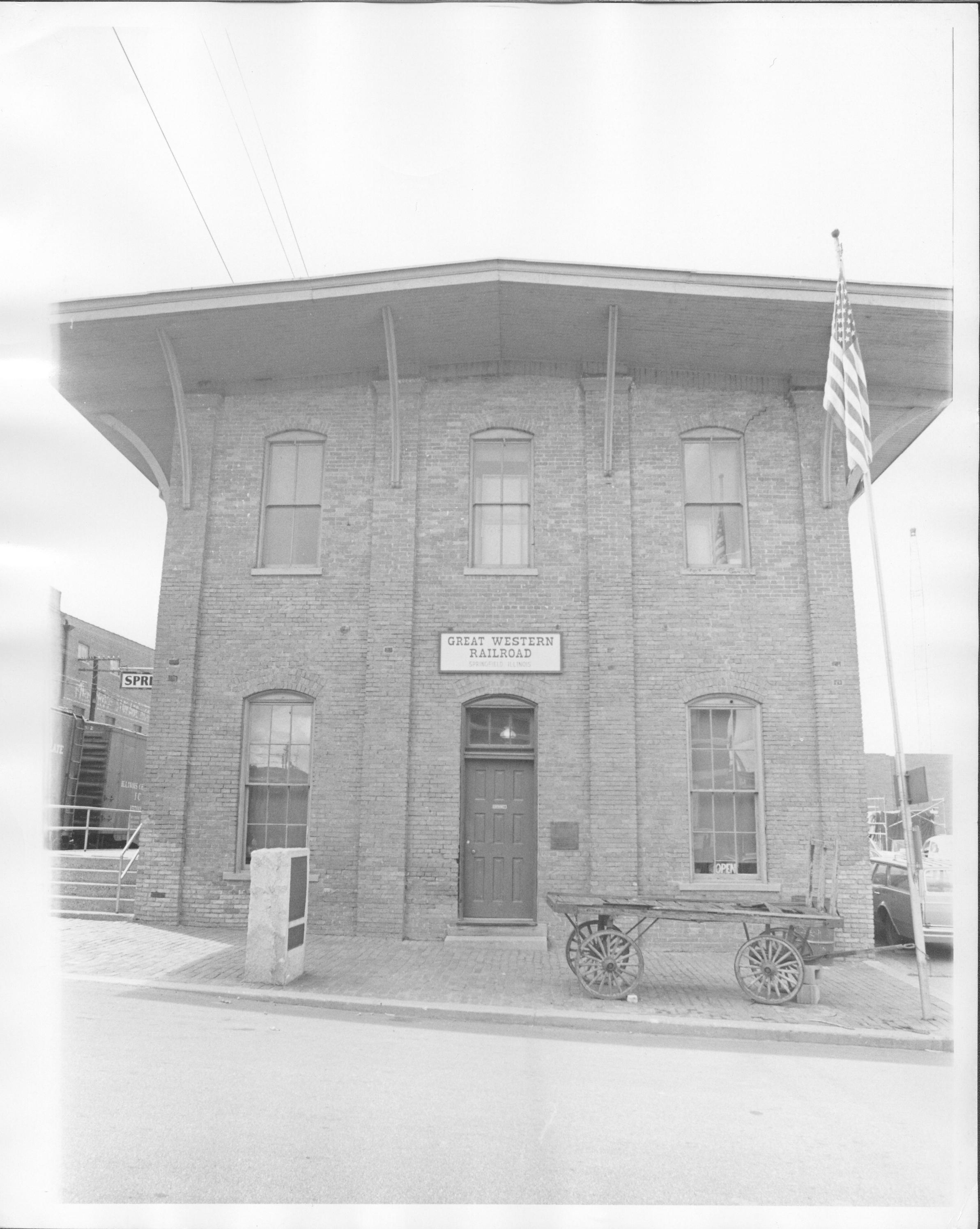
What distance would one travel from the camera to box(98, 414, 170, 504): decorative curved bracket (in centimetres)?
1191

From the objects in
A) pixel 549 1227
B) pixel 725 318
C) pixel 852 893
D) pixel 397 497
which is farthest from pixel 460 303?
pixel 549 1227

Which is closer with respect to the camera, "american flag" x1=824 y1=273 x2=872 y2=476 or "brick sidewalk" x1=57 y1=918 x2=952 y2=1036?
"brick sidewalk" x1=57 y1=918 x2=952 y2=1036

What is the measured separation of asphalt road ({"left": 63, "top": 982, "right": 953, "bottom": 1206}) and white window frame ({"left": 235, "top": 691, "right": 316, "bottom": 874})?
14.5 feet

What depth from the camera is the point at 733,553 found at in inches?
470

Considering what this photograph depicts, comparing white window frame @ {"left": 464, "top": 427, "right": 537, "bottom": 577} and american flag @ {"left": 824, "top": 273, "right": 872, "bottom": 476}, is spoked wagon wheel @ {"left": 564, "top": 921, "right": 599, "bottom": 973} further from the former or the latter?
american flag @ {"left": 824, "top": 273, "right": 872, "bottom": 476}

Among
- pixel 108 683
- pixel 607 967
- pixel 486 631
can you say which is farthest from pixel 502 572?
pixel 108 683

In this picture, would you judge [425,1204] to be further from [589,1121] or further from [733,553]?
[733,553]

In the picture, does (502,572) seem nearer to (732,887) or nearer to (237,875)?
(732,887)

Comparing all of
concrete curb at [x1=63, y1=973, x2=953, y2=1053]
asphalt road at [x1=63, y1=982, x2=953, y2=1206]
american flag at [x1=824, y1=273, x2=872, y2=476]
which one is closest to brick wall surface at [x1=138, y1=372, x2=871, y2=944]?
concrete curb at [x1=63, y1=973, x2=953, y2=1053]

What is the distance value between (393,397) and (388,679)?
3.82 metres

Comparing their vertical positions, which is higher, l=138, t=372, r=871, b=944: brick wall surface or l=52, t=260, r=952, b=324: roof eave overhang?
l=52, t=260, r=952, b=324: roof eave overhang

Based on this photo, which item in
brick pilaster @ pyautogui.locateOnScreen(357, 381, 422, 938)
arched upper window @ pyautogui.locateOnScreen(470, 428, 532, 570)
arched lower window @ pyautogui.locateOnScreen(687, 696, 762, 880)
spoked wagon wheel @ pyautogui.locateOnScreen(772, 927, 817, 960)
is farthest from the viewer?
arched upper window @ pyautogui.locateOnScreen(470, 428, 532, 570)

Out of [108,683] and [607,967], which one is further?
[108,683]

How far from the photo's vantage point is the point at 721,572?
1176cm
